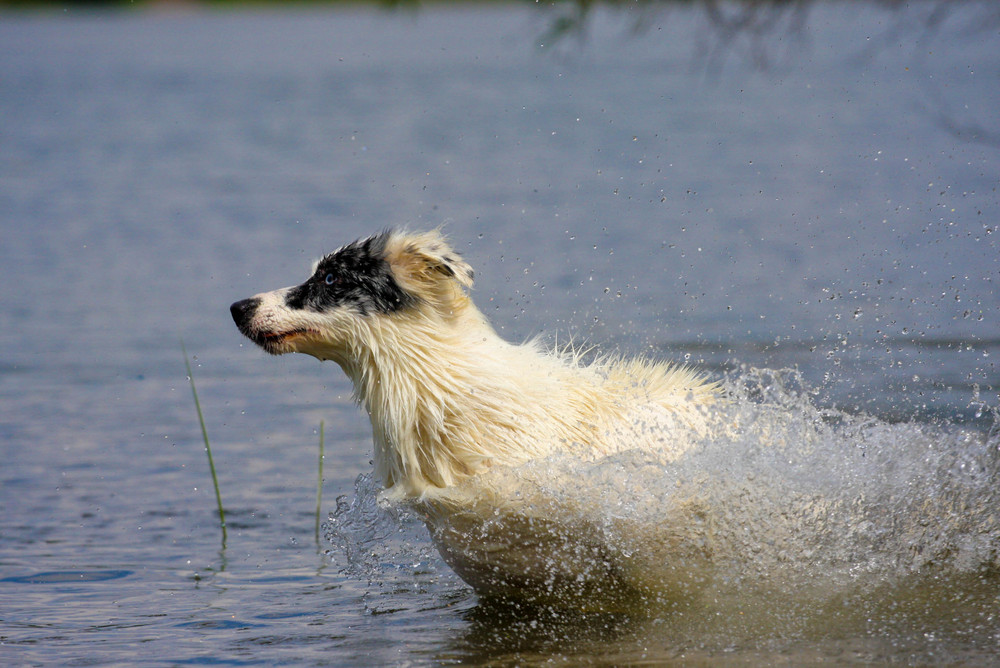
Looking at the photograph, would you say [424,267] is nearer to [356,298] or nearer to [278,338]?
[356,298]

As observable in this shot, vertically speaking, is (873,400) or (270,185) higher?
(873,400)

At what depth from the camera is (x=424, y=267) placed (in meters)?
5.34

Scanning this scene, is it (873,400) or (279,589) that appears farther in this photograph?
(873,400)

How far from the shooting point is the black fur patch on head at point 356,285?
5.29 m

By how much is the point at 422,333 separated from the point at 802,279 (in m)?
8.07

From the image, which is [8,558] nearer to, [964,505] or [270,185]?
[964,505]

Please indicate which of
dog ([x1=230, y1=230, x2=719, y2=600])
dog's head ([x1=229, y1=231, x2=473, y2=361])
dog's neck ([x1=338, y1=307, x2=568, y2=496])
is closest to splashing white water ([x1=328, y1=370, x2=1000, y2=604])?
dog ([x1=230, y1=230, x2=719, y2=600])

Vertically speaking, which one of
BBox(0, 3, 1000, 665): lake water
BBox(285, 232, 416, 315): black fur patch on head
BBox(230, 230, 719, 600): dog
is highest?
BBox(285, 232, 416, 315): black fur patch on head

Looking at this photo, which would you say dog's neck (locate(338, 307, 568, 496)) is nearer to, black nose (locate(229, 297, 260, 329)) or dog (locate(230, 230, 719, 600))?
dog (locate(230, 230, 719, 600))

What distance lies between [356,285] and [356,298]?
2.8 inches

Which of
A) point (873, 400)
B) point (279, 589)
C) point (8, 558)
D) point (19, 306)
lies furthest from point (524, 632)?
point (19, 306)

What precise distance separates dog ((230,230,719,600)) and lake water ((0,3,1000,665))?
36 centimetres

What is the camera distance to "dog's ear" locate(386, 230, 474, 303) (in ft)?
17.4

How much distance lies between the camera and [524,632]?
18.1 ft
